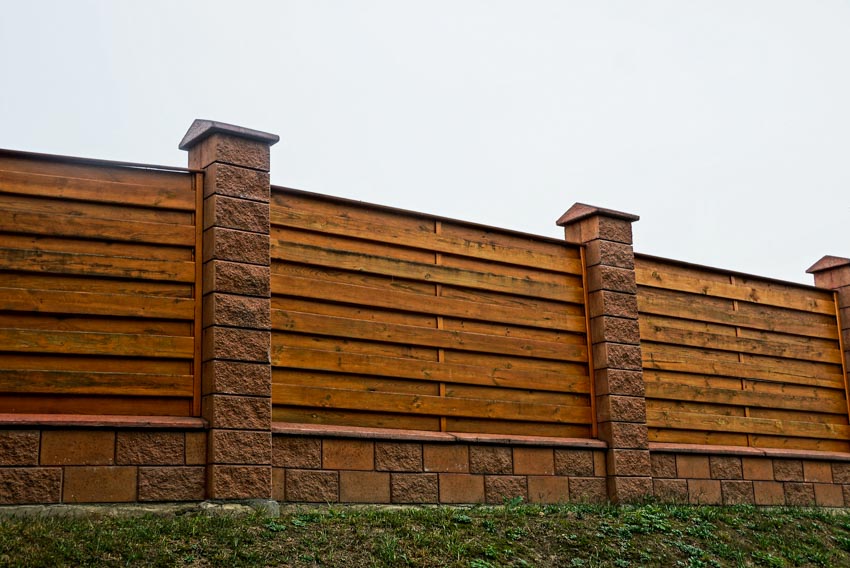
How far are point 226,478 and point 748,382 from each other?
633 cm

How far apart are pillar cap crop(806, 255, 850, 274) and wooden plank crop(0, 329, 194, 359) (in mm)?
8264

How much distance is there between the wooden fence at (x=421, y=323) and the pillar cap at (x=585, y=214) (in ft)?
1.26

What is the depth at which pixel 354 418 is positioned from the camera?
27.5 ft

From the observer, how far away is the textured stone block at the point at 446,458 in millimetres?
8516

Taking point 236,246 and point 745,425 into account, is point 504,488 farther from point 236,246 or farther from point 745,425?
point 745,425

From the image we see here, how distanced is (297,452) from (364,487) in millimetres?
656

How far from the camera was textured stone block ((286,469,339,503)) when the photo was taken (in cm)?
779

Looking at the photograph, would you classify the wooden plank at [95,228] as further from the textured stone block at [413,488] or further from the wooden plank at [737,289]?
the wooden plank at [737,289]

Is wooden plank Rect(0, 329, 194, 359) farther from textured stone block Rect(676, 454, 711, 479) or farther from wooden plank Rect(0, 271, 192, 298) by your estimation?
textured stone block Rect(676, 454, 711, 479)

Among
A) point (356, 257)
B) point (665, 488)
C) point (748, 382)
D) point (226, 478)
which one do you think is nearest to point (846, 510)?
point (748, 382)

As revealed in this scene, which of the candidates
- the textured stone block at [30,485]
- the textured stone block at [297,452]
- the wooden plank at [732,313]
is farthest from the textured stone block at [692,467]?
the textured stone block at [30,485]

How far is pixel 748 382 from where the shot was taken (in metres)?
11.3

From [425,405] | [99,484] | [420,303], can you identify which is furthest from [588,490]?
[99,484]

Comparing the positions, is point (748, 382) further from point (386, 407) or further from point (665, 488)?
point (386, 407)
